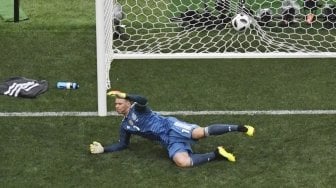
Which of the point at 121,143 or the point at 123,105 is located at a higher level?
the point at 123,105

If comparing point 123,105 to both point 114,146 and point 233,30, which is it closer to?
point 114,146

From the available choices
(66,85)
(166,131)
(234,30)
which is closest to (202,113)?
(166,131)

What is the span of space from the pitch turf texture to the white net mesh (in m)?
0.39

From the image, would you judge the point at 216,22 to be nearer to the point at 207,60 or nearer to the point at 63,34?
the point at 207,60

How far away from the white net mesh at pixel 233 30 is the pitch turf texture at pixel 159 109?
388 mm

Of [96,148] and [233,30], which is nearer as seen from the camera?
[96,148]

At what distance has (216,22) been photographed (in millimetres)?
8906

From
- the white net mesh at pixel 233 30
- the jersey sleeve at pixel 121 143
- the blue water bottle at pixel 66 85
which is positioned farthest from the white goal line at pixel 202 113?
the white net mesh at pixel 233 30

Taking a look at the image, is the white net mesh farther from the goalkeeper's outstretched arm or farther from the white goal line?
the goalkeeper's outstretched arm

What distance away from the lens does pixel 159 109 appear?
669 cm

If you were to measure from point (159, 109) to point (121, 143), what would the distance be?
1030 mm

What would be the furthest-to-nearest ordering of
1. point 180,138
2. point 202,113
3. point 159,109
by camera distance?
point 159,109, point 202,113, point 180,138

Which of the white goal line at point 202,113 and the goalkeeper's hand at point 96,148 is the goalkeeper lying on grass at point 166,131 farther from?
the white goal line at point 202,113

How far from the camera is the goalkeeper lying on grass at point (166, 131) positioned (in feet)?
17.9
